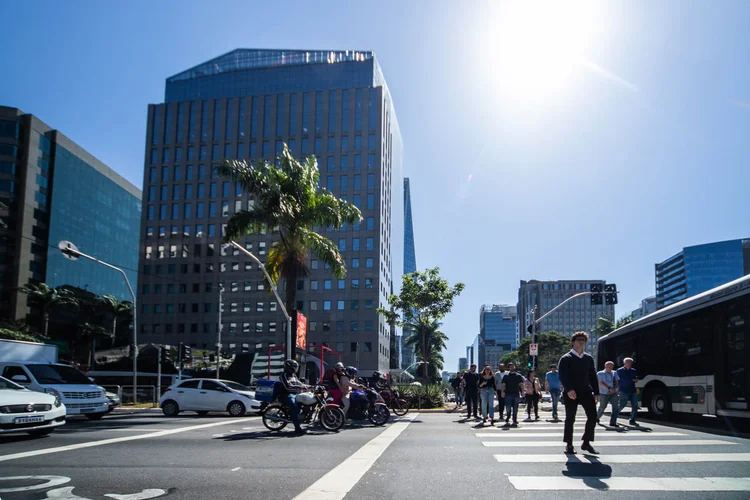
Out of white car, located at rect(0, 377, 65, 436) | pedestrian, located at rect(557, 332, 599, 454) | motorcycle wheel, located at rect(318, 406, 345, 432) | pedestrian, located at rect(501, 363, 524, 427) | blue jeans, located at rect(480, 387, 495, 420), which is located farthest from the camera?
blue jeans, located at rect(480, 387, 495, 420)

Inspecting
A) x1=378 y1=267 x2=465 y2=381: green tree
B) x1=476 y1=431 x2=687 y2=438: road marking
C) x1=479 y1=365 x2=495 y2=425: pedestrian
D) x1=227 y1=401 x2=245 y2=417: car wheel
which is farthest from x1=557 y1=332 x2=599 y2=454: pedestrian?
x1=378 y1=267 x2=465 y2=381: green tree

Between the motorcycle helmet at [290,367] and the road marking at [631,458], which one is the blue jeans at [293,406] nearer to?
the motorcycle helmet at [290,367]

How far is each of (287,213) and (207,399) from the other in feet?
24.8

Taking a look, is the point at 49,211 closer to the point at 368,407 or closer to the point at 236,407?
the point at 236,407

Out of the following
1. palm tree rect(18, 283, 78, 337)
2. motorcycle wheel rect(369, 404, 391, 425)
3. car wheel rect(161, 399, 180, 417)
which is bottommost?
car wheel rect(161, 399, 180, 417)

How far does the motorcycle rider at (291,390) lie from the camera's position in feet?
38.9

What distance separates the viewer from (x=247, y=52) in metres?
98.9

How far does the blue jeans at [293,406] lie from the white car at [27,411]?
450 cm

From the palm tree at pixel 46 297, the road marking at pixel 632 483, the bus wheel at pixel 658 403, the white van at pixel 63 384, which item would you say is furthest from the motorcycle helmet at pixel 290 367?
the palm tree at pixel 46 297

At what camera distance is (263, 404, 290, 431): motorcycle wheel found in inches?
498

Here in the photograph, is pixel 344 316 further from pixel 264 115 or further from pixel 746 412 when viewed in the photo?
pixel 746 412

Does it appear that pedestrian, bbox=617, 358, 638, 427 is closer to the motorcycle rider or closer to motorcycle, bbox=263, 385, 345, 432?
motorcycle, bbox=263, 385, 345, 432

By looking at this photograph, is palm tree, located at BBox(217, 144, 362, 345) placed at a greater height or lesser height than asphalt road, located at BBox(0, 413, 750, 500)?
greater

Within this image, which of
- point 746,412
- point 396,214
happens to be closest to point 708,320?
point 746,412
